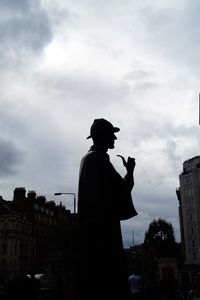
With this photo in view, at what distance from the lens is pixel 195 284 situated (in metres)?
9.20

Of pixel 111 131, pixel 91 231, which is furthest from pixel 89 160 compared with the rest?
pixel 91 231

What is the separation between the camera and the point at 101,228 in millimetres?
4543

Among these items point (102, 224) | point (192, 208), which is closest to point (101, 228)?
point (102, 224)

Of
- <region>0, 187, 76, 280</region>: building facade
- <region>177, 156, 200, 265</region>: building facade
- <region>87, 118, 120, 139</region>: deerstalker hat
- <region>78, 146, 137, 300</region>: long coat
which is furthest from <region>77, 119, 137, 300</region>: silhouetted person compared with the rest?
<region>177, 156, 200, 265</region>: building facade

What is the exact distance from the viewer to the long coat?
14.4 feet

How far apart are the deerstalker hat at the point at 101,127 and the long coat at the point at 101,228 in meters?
0.31

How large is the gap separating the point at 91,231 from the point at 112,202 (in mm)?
405

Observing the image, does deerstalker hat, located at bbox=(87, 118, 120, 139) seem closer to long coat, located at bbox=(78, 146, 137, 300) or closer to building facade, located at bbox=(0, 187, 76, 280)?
long coat, located at bbox=(78, 146, 137, 300)

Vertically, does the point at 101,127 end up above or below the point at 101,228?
above

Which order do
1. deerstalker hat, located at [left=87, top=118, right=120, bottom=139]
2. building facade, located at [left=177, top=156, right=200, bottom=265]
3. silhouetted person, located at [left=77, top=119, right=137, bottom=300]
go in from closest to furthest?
silhouetted person, located at [left=77, top=119, right=137, bottom=300] < deerstalker hat, located at [left=87, top=118, right=120, bottom=139] < building facade, located at [left=177, top=156, right=200, bottom=265]

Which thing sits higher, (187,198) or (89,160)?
(187,198)

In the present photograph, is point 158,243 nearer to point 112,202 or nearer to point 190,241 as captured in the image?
point 190,241

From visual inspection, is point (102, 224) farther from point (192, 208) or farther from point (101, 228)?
point (192, 208)

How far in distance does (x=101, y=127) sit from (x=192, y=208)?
75.9 meters
